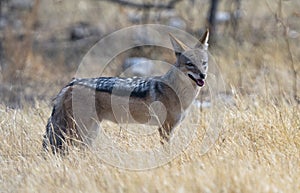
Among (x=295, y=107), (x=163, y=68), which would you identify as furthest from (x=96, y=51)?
(x=295, y=107)

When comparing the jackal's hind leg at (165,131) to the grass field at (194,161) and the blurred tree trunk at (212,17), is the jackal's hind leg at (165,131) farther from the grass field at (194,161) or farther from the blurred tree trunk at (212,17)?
the blurred tree trunk at (212,17)

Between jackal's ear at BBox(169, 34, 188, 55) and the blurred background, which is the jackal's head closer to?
jackal's ear at BBox(169, 34, 188, 55)

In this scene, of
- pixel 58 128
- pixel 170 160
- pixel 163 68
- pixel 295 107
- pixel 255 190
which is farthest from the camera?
pixel 163 68

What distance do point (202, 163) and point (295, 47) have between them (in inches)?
375

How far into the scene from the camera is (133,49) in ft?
46.8

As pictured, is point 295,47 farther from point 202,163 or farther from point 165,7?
point 202,163

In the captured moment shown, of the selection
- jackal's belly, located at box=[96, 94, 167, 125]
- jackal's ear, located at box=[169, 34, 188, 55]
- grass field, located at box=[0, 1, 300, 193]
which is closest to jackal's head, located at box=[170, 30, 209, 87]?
jackal's ear, located at box=[169, 34, 188, 55]

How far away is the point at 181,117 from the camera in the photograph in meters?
7.12

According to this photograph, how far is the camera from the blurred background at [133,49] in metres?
11.9

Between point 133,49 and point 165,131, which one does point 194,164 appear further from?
point 133,49

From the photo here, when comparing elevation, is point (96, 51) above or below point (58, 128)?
below

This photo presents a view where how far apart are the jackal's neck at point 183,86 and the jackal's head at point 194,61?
7cm

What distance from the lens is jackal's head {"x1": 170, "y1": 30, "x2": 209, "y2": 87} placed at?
22.9 ft

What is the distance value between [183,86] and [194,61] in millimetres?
349
